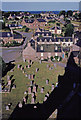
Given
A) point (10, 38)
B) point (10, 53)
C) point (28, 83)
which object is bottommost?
point (28, 83)

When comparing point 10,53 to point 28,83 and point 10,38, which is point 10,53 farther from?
point 28,83

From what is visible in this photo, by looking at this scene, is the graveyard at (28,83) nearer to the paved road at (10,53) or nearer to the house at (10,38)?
the paved road at (10,53)

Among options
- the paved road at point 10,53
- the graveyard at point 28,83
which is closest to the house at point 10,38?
the paved road at point 10,53

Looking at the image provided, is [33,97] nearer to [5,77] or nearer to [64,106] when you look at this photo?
[64,106]

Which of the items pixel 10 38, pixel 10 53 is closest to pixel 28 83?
pixel 10 53

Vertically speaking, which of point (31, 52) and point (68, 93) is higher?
point (31, 52)

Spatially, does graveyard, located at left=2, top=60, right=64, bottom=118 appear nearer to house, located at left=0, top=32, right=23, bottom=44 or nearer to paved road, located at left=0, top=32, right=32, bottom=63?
paved road, located at left=0, top=32, right=32, bottom=63

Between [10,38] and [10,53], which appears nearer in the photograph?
[10,53]

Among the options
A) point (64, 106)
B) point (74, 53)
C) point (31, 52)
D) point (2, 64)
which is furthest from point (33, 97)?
point (74, 53)
